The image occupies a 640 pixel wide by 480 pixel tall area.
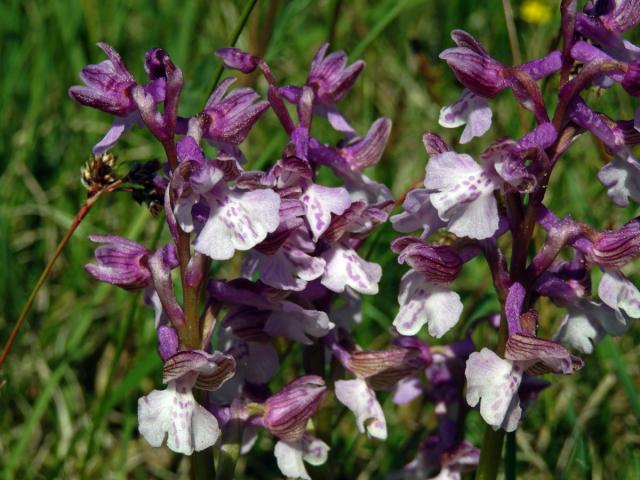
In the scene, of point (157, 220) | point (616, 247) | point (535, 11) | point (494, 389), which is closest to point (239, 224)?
point (494, 389)

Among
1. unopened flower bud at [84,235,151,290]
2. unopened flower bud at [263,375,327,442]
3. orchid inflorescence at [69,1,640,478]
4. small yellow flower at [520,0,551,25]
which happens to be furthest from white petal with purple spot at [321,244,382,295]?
small yellow flower at [520,0,551,25]

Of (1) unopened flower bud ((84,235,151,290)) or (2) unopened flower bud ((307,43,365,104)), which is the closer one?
(1) unopened flower bud ((84,235,151,290))

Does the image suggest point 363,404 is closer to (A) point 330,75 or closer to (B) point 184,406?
(B) point 184,406

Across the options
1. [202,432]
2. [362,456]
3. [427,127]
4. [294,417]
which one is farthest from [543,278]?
[427,127]

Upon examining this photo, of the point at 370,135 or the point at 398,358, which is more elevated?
the point at 370,135

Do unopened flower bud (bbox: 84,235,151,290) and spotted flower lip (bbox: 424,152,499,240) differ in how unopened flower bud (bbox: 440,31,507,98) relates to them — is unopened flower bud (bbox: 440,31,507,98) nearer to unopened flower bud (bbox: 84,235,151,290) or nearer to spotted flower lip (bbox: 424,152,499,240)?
spotted flower lip (bbox: 424,152,499,240)

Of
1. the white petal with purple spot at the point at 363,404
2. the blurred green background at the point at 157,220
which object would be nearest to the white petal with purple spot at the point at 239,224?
the white petal with purple spot at the point at 363,404

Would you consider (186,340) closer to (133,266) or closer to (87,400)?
(133,266)

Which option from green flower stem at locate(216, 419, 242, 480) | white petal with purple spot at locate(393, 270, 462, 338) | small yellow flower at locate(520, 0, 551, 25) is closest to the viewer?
white petal with purple spot at locate(393, 270, 462, 338)
